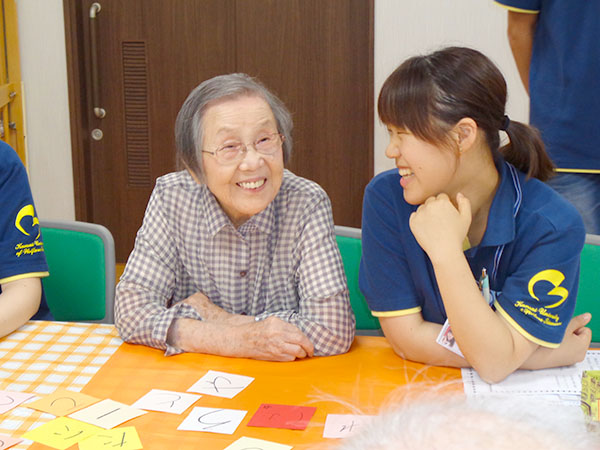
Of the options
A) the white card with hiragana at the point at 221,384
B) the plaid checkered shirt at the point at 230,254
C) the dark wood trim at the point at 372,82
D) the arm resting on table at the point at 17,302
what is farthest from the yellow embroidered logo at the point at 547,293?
the dark wood trim at the point at 372,82

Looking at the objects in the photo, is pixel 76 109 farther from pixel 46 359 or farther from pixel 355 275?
pixel 46 359

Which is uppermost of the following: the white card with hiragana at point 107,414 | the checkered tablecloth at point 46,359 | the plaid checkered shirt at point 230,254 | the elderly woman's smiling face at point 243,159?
the elderly woman's smiling face at point 243,159

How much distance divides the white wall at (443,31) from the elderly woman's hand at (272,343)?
255 centimetres

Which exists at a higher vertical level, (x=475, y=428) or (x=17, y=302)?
(x=475, y=428)

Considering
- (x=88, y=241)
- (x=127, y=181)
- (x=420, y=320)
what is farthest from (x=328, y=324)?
(x=127, y=181)

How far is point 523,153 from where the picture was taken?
4.94ft

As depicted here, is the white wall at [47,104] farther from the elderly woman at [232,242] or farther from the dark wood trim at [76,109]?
the elderly woman at [232,242]

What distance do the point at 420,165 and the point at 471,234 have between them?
0.22 metres

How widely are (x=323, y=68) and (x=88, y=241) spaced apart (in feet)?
7.21

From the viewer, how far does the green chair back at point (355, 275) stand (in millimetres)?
1911

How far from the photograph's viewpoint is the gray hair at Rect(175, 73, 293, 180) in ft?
5.46

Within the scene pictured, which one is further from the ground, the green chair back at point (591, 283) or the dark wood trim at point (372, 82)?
the dark wood trim at point (372, 82)

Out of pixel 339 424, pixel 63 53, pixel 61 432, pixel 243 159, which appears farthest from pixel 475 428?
pixel 63 53

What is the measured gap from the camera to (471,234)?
1.54m
